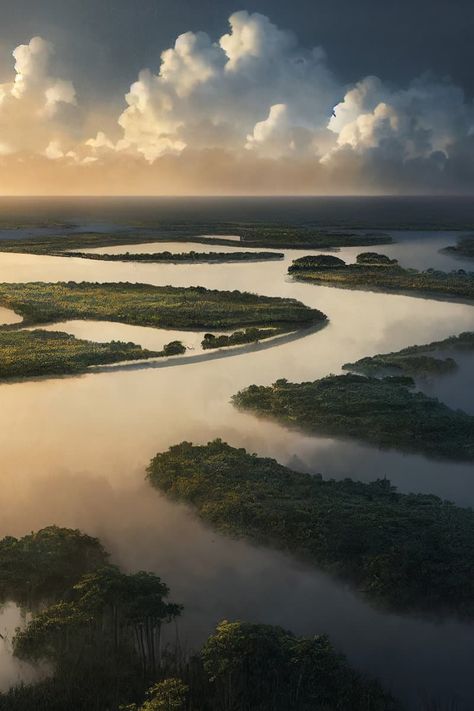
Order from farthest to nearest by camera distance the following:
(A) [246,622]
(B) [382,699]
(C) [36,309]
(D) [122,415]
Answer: (C) [36,309] → (D) [122,415] → (A) [246,622] → (B) [382,699]

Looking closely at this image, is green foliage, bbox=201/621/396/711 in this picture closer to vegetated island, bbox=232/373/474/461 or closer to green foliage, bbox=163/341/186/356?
vegetated island, bbox=232/373/474/461

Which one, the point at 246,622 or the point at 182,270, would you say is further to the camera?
the point at 182,270

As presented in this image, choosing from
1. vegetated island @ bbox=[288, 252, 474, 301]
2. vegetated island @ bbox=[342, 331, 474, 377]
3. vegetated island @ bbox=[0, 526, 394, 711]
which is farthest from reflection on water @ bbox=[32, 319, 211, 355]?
vegetated island @ bbox=[288, 252, 474, 301]

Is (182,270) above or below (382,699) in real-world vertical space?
above

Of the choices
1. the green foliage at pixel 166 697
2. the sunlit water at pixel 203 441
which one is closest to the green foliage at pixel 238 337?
the sunlit water at pixel 203 441

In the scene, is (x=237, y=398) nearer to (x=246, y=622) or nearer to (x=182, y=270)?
(x=246, y=622)

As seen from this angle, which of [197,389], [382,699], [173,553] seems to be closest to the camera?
[382,699]

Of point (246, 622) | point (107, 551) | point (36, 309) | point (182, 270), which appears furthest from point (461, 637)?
point (182, 270)
